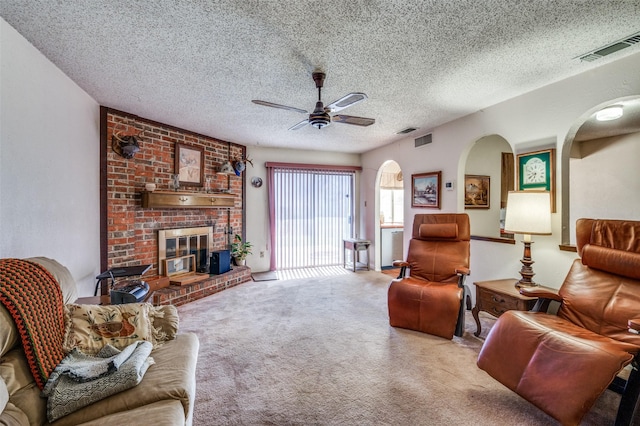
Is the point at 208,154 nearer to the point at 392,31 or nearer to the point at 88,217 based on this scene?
the point at 88,217

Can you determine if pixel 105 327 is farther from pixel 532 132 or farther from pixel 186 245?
pixel 532 132

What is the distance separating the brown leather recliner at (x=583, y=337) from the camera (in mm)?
1512

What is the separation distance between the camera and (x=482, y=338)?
9.16 feet

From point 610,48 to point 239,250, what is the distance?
5009mm

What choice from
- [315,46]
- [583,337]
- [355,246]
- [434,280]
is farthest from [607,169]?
[315,46]

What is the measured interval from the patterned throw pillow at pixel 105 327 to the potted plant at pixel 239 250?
11.0 ft

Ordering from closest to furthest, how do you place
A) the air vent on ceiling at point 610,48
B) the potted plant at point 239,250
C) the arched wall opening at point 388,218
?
the air vent on ceiling at point 610,48 → the potted plant at point 239,250 → the arched wall opening at point 388,218

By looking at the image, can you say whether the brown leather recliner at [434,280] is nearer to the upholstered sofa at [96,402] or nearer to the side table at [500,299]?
the side table at [500,299]

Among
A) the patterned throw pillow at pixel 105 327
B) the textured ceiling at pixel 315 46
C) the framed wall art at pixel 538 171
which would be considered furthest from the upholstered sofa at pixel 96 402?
the framed wall art at pixel 538 171

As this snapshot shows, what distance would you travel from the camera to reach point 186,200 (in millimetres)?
4109

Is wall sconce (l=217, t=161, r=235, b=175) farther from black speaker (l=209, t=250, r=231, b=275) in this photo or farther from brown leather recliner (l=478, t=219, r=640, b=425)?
brown leather recliner (l=478, t=219, r=640, b=425)

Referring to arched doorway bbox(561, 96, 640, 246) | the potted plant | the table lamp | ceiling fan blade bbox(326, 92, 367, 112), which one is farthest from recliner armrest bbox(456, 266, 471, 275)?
the potted plant

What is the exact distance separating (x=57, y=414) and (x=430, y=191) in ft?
14.0

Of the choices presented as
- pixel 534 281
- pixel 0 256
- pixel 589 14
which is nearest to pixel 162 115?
pixel 0 256
